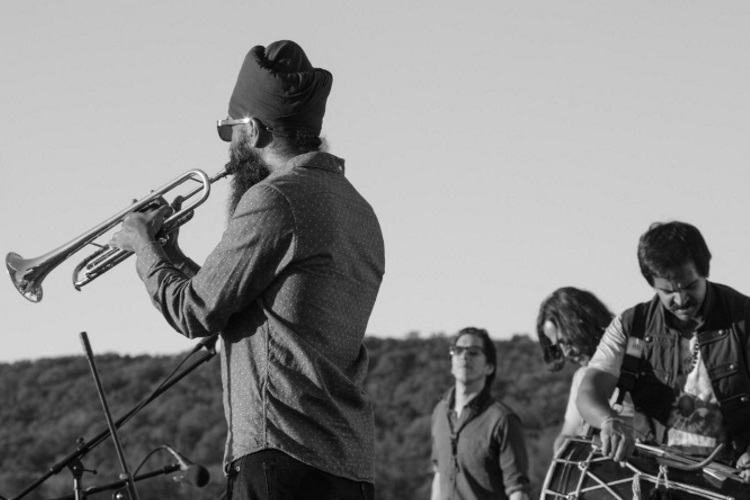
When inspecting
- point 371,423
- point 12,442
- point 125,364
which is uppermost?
point 125,364

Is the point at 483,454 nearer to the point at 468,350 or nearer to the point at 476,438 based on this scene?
the point at 476,438

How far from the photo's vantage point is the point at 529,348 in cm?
3916

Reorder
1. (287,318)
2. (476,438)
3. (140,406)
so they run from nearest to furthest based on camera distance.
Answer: (287,318)
(140,406)
(476,438)

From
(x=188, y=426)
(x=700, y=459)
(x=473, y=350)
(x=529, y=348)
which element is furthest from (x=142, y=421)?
(x=700, y=459)

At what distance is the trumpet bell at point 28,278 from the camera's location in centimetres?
532

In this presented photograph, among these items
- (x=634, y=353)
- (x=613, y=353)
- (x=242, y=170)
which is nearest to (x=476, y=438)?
(x=613, y=353)

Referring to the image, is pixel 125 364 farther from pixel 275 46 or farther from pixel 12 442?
pixel 275 46

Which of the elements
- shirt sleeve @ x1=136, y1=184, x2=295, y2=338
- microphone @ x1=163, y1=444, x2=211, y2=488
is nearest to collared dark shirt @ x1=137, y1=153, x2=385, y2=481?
shirt sleeve @ x1=136, y1=184, x2=295, y2=338

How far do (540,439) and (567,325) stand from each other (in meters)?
22.0

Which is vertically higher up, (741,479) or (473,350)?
(473,350)

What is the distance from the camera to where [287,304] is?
14.1ft

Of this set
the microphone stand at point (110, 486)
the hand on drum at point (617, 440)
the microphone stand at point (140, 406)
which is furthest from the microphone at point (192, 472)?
the hand on drum at point (617, 440)

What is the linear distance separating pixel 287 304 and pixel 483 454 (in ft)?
16.0

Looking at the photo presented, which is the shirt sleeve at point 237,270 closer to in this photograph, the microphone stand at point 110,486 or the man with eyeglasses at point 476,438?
the microphone stand at point 110,486
